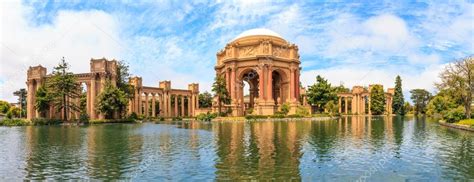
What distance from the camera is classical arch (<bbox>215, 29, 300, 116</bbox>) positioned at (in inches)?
2635

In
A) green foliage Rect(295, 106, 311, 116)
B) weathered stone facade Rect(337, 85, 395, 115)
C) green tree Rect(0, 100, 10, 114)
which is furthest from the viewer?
weathered stone facade Rect(337, 85, 395, 115)

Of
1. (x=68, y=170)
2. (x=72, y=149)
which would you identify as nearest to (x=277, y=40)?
(x=72, y=149)

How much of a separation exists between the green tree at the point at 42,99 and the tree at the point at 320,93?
43.6 meters

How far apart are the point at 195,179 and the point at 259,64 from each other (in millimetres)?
56962

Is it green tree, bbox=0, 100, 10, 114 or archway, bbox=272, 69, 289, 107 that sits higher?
archway, bbox=272, 69, 289, 107

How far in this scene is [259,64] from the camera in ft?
222

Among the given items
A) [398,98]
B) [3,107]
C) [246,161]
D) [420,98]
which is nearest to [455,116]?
[246,161]

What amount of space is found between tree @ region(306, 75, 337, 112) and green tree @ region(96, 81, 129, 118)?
33.2 metres

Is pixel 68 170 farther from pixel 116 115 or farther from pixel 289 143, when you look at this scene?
pixel 116 115

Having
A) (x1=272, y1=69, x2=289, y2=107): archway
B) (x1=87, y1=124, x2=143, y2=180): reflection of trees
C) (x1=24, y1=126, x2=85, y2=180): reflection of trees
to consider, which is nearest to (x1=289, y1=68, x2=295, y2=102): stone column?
(x1=272, y1=69, x2=289, y2=107): archway

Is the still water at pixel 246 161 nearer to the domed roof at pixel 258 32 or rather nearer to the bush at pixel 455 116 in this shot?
the bush at pixel 455 116

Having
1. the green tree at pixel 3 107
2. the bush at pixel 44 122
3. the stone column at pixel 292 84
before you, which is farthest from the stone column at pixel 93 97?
the green tree at pixel 3 107

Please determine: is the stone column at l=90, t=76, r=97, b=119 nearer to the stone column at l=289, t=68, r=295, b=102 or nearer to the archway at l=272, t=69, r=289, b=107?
the archway at l=272, t=69, r=289, b=107

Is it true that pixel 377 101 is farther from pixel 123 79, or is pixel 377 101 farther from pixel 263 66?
pixel 123 79
